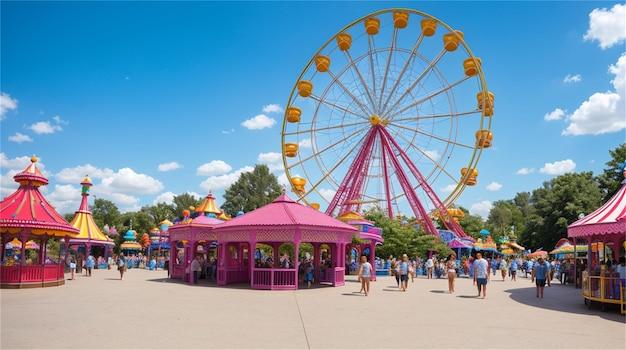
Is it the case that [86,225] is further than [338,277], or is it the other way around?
[86,225]

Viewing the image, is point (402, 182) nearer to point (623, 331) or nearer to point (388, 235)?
point (388, 235)

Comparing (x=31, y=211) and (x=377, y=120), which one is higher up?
(x=377, y=120)

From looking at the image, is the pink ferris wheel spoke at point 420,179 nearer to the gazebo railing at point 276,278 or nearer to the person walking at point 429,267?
the person walking at point 429,267

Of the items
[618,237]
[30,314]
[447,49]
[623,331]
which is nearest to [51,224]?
[30,314]

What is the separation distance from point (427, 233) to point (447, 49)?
12.1m

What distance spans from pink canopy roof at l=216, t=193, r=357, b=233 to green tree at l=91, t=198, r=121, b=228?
5864 cm

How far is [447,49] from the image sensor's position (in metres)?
30.2

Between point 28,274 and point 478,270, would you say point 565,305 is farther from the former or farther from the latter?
point 28,274


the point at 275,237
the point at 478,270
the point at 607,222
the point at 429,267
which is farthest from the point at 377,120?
the point at 607,222

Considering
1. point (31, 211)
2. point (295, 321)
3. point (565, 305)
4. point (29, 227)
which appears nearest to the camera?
point (295, 321)

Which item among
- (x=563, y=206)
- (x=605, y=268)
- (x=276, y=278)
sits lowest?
(x=276, y=278)

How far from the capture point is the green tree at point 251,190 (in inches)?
2910

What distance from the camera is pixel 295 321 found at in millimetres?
10406

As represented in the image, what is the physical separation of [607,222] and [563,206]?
3805 cm
